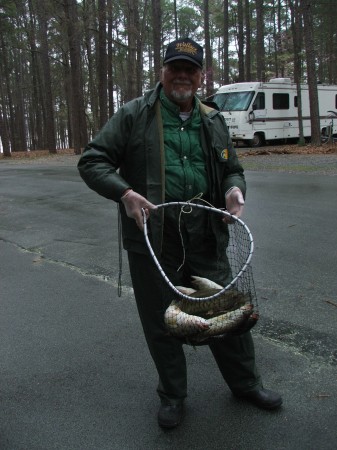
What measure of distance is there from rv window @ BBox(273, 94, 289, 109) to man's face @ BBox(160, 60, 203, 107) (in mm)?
22081

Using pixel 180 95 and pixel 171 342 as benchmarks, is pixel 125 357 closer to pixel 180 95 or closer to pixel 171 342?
pixel 171 342

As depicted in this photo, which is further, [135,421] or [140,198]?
[135,421]

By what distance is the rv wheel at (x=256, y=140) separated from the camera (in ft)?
74.7

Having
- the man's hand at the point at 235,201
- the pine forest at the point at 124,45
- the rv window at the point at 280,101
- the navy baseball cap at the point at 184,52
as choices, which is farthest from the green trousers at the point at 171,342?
the rv window at the point at 280,101

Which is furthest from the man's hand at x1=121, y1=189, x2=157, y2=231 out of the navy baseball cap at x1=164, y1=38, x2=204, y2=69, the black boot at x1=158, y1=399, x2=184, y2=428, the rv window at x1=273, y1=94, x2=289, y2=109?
the rv window at x1=273, y1=94, x2=289, y2=109

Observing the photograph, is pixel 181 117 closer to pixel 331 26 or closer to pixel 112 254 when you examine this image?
pixel 112 254

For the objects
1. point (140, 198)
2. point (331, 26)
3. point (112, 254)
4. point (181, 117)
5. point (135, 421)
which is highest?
point (331, 26)

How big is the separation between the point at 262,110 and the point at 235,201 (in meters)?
21.3

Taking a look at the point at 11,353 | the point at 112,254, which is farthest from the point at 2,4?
the point at 11,353

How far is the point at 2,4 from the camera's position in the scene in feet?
96.8

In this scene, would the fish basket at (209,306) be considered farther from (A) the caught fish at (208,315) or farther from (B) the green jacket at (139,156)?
(B) the green jacket at (139,156)

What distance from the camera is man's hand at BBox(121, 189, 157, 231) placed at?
2352 mm

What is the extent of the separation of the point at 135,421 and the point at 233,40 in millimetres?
48382

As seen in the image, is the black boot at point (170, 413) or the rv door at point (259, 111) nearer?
the black boot at point (170, 413)
